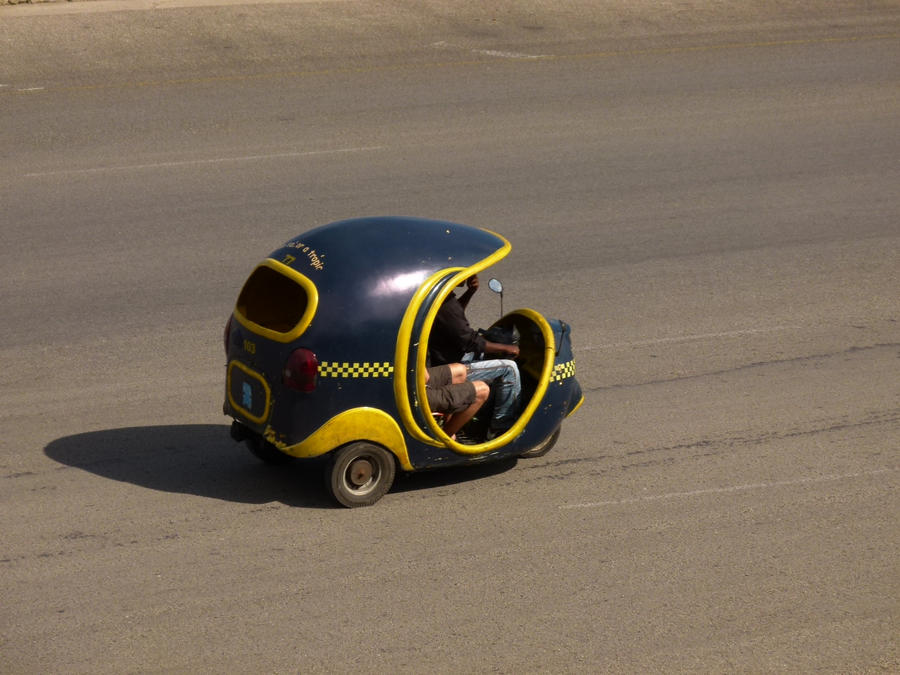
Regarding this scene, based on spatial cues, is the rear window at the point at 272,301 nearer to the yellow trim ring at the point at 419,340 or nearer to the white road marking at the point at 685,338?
the yellow trim ring at the point at 419,340

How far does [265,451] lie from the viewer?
8164mm

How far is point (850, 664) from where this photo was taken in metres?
6.16

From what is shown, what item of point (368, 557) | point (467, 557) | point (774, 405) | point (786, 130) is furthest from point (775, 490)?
point (786, 130)

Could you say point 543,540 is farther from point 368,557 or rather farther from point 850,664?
point 850,664

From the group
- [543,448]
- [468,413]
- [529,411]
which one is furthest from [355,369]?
[543,448]

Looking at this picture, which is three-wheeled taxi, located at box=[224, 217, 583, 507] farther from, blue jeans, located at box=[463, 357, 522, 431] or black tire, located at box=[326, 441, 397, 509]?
blue jeans, located at box=[463, 357, 522, 431]

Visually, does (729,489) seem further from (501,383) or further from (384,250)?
(384,250)

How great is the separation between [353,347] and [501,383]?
126cm

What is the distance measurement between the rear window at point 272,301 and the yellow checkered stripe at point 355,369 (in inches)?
13.2

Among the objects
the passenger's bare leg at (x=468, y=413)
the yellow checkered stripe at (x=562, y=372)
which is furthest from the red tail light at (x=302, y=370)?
the yellow checkered stripe at (x=562, y=372)

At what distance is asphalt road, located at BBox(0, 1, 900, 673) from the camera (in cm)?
650

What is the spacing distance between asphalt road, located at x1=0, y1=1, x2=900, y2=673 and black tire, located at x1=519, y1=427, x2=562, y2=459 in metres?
0.06

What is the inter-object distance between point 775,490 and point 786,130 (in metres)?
9.69

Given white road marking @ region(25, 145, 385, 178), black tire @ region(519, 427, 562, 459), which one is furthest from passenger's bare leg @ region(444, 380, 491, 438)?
white road marking @ region(25, 145, 385, 178)
